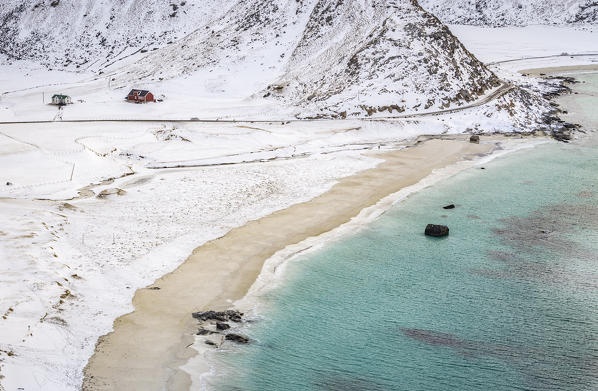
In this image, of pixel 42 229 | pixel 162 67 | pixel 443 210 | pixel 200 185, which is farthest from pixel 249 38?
pixel 42 229

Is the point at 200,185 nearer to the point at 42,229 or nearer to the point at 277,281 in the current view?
the point at 42,229

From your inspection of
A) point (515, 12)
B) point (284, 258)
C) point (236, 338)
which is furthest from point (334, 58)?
point (515, 12)

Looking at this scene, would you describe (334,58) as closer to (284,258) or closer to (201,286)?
(284,258)

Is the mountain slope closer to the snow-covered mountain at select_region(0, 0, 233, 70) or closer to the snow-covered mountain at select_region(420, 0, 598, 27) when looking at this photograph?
the snow-covered mountain at select_region(0, 0, 233, 70)

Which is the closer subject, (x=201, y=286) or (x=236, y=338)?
(x=236, y=338)

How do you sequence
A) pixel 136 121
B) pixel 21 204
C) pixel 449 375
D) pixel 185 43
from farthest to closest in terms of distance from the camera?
pixel 185 43 < pixel 136 121 < pixel 21 204 < pixel 449 375

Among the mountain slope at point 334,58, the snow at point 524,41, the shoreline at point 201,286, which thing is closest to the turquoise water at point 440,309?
the shoreline at point 201,286
